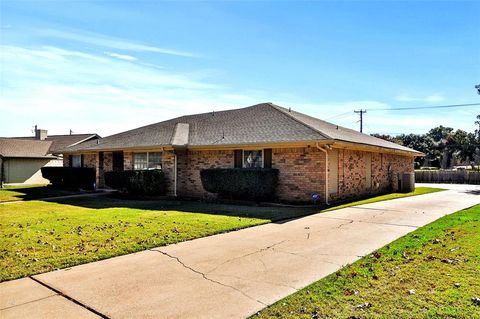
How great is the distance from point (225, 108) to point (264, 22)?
9778 millimetres

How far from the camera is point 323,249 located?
6.40 metres

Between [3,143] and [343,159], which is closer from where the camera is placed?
[343,159]

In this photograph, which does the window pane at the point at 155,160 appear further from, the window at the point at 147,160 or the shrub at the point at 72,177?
the shrub at the point at 72,177

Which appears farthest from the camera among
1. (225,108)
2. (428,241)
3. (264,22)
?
(225,108)

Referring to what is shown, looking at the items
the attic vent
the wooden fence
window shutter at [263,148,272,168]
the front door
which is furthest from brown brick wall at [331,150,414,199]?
the wooden fence

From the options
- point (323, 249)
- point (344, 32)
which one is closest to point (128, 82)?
point (344, 32)

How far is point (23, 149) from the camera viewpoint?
28.8 m

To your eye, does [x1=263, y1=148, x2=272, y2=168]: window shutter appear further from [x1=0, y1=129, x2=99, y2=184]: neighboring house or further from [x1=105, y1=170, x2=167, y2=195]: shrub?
[x1=0, y1=129, x2=99, y2=184]: neighboring house

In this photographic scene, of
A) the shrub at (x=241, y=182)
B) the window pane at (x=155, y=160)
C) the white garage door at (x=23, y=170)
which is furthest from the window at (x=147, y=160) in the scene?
the white garage door at (x=23, y=170)

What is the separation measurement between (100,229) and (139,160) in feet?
31.6

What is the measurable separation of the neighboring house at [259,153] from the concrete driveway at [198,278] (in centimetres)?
521

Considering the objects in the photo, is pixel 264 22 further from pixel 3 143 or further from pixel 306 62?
pixel 3 143

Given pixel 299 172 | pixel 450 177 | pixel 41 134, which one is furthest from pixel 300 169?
pixel 41 134

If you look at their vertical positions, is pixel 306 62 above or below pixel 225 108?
above
